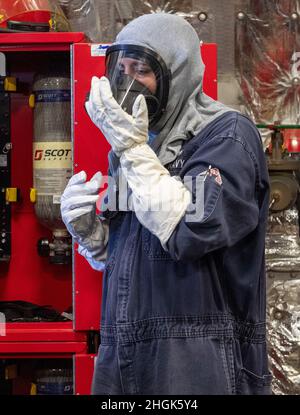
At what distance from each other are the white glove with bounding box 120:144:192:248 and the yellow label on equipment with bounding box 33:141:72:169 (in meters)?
1.35

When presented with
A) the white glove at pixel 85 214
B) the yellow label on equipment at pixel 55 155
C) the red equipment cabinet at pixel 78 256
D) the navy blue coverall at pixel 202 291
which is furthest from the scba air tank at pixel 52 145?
the navy blue coverall at pixel 202 291

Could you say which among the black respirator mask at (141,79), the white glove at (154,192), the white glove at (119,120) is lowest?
the white glove at (154,192)

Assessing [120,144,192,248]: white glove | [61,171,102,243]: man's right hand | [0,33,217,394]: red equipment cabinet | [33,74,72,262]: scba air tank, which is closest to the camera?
[120,144,192,248]: white glove

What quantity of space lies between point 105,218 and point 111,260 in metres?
0.25

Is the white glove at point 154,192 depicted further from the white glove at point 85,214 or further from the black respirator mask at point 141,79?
the white glove at point 85,214

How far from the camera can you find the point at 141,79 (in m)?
2.15

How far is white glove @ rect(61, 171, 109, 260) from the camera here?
2.28 m

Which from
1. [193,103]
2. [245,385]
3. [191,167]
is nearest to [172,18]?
[193,103]

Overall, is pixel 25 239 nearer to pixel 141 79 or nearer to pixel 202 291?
pixel 141 79

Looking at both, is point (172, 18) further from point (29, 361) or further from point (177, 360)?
point (29, 361)

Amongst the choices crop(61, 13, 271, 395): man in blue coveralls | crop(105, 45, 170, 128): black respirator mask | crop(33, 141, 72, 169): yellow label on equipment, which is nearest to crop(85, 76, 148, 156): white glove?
crop(61, 13, 271, 395): man in blue coveralls

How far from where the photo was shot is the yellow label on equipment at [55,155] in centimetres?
330

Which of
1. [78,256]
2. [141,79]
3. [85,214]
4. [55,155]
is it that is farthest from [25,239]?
[141,79]

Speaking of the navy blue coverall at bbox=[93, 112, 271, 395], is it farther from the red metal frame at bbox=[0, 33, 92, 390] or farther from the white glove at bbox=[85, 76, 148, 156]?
the red metal frame at bbox=[0, 33, 92, 390]
